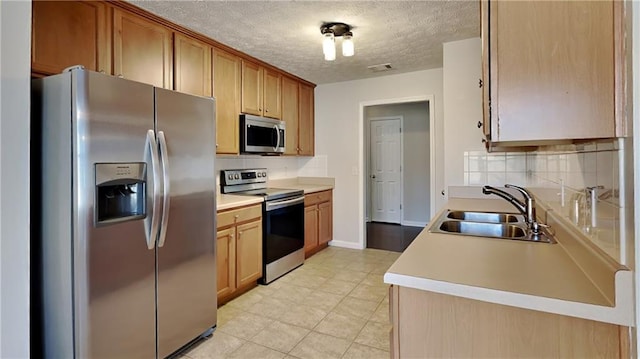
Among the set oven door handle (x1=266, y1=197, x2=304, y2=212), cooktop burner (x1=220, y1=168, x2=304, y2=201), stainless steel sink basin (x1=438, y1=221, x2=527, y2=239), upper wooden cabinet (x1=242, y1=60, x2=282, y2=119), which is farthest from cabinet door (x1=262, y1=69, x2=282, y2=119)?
stainless steel sink basin (x1=438, y1=221, x2=527, y2=239)

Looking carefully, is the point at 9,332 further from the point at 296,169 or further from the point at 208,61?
the point at 296,169

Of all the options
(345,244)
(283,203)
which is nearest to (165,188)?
(283,203)

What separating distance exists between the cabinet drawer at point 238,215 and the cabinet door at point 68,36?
4.16 ft

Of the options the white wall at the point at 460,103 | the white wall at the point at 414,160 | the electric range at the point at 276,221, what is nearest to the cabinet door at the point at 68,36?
the electric range at the point at 276,221

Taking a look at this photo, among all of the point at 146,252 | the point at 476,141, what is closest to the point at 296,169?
the point at 476,141

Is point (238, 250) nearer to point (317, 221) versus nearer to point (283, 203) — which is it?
point (283, 203)

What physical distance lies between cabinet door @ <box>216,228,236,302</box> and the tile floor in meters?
0.16

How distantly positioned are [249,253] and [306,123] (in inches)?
82.5

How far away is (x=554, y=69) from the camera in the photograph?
0.92 metres

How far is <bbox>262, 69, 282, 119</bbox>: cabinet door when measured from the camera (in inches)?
145

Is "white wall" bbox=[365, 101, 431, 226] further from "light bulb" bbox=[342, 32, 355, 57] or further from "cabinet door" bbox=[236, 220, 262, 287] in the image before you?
"cabinet door" bbox=[236, 220, 262, 287]

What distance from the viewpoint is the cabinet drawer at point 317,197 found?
3992 millimetres

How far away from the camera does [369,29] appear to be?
2.70m

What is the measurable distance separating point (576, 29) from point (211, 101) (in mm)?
1962
